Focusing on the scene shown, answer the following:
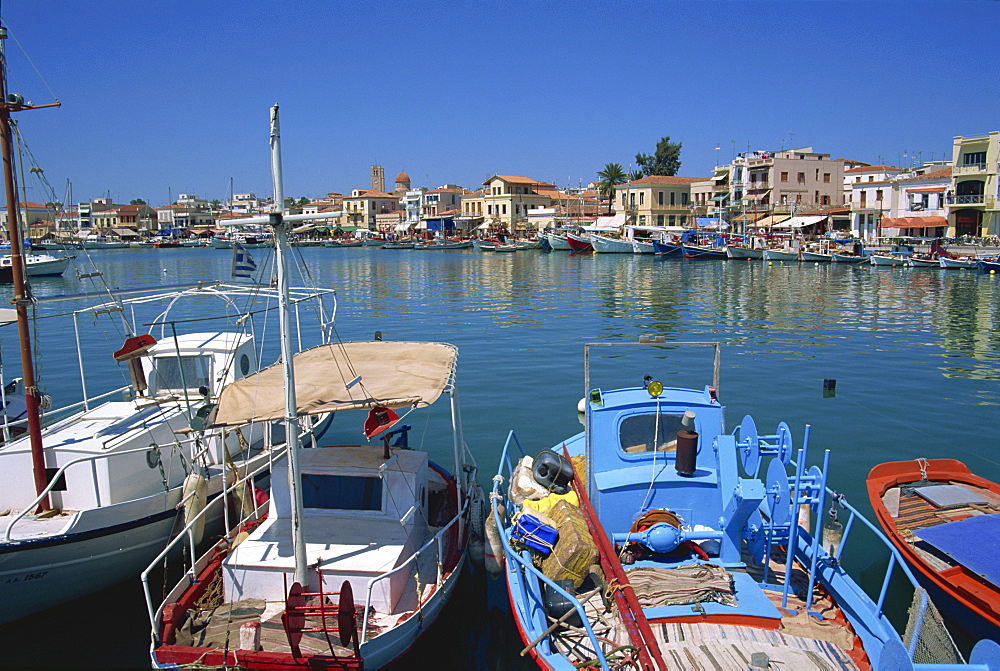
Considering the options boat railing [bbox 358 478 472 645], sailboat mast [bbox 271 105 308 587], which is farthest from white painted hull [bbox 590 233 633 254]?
sailboat mast [bbox 271 105 308 587]

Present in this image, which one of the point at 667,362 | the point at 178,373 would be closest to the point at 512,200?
the point at 667,362

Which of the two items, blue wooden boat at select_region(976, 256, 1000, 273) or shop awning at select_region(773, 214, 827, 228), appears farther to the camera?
shop awning at select_region(773, 214, 827, 228)

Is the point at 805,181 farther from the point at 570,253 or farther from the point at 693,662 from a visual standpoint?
the point at 693,662

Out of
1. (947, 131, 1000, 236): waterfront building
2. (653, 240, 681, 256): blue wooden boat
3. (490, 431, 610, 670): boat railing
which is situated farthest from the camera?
(653, 240, 681, 256): blue wooden boat

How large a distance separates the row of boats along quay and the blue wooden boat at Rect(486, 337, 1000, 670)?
0.10 ft

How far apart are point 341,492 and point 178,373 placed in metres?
6.02

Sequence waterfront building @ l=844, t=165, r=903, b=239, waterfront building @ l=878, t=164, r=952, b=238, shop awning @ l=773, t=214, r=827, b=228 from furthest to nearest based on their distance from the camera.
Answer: shop awning @ l=773, t=214, r=827, b=228 < waterfront building @ l=844, t=165, r=903, b=239 < waterfront building @ l=878, t=164, r=952, b=238

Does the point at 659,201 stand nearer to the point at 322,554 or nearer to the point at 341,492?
the point at 341,492

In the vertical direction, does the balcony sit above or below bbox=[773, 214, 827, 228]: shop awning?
above

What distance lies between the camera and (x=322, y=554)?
832 cm

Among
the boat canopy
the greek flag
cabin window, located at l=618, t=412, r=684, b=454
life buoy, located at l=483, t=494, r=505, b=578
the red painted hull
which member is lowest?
life buoy, located at l=483, t=494, r=505, b=578

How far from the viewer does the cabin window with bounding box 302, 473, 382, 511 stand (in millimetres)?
8820

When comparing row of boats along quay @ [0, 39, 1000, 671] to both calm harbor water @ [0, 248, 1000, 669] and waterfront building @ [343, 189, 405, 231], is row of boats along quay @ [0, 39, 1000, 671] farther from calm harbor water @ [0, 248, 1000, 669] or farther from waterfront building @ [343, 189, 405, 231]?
waterfront building @ [343, 189, 405, 231]

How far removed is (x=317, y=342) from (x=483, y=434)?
14.9m
